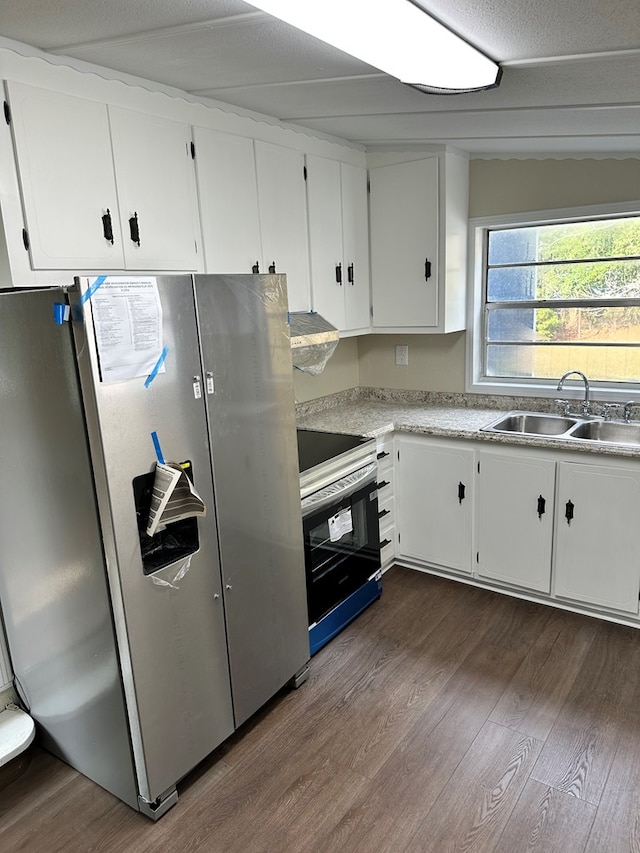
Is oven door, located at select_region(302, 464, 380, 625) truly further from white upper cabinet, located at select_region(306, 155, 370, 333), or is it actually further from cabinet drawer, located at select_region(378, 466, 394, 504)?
white upper cabinet, located at select_region(306, 155, 370, 333)

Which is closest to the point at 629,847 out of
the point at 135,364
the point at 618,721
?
the point at 618,721

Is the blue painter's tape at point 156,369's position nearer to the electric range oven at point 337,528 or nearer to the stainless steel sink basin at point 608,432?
the electric range oven at point 337,528

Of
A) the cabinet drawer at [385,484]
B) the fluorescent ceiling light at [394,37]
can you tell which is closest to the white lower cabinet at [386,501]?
the cabinet drawer at [385,484]

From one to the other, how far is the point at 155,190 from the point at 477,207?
2.03 meters

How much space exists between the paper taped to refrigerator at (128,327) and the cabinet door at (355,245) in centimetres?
177

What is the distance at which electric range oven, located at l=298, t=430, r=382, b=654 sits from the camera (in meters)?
2.62

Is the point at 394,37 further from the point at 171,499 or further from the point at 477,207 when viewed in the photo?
the point at 477,207

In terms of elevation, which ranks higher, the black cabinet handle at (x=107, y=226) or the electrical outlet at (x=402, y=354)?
the black cabinet handle at (x=107, y=226)

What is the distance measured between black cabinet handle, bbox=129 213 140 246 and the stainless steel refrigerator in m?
0.40

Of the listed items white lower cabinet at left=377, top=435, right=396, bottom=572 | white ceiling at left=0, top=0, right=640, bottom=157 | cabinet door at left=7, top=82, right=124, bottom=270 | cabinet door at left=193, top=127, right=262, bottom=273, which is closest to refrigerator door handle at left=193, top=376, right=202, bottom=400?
cabinet door at left=7, top=82, right=124, bottom=270

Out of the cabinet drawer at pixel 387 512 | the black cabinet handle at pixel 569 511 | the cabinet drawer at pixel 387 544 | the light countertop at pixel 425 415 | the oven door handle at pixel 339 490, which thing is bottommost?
the cabinet drawer at pixel 387 544

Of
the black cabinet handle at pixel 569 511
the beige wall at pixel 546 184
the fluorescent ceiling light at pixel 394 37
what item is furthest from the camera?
the beige wall at pixel 546 184

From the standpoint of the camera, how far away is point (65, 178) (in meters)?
1.86

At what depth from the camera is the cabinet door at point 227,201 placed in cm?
237
